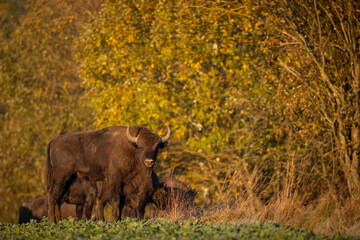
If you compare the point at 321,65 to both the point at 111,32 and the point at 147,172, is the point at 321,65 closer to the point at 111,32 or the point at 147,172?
the point at 147,172

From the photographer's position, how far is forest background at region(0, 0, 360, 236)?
13141 mm

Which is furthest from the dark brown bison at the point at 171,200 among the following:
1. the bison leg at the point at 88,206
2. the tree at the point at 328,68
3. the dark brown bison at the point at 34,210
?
the dark brown bison at the point at 34,210

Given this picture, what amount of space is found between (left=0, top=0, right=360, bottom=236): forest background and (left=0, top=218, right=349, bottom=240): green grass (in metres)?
1.18

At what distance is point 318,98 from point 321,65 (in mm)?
935

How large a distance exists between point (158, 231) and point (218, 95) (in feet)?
31.6

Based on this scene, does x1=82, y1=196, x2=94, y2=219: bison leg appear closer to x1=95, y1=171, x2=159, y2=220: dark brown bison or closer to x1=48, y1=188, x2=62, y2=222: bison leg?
x1=95, y1=171, x2=159, y2=220: dark brown bison

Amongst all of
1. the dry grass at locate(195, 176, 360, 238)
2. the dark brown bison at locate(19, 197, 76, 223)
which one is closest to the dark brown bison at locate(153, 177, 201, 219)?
the dry grass at locate(195, 176, 360, 238)

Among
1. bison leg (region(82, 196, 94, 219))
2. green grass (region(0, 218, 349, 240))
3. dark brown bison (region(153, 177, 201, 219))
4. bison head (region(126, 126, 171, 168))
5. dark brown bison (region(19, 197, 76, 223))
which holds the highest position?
green grass (region(0, 218, 349, 240))

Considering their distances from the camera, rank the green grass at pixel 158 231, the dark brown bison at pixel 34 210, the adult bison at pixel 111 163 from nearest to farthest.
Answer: the green grass at pixel 158 231
the adult bison at pixel 111 163
the dark brown bison at pixel 34 210

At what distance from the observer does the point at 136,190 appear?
41.6 ft

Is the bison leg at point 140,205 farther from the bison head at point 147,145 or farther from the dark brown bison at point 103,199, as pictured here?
the bison head at point 147,145

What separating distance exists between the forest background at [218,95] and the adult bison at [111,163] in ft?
5.09

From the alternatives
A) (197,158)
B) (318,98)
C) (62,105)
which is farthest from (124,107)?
(62,105)

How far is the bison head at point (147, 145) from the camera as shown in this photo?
12.3m
